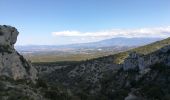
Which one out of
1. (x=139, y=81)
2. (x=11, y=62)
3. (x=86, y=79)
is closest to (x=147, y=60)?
(x=139, y=81)

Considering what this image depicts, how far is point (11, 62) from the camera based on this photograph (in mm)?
52312

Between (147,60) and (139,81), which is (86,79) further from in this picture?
(139,81)

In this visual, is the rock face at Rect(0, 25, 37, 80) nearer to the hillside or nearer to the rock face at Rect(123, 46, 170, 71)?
the hillside

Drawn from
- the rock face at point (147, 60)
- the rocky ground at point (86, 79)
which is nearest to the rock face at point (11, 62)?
the rocky ground at point (86, 79)

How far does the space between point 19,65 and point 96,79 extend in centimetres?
11191

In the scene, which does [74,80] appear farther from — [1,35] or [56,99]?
[56,99]

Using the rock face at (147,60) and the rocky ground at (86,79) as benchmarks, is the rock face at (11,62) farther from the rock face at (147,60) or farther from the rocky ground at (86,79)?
the rock face at (147,60)

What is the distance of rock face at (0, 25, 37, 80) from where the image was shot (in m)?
49.3

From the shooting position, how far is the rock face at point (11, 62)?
162ft

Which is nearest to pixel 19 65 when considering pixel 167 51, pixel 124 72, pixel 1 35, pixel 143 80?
pixel 1 35

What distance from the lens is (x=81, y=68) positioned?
656ft

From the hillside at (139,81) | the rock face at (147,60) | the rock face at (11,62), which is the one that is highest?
the rock face at (11,62)

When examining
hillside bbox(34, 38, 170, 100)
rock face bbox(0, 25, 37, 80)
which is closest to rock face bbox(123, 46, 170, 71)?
hillside bbox(34, 38, 170, 100)

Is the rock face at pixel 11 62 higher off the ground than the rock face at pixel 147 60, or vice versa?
the rock face at pixel 11 62
